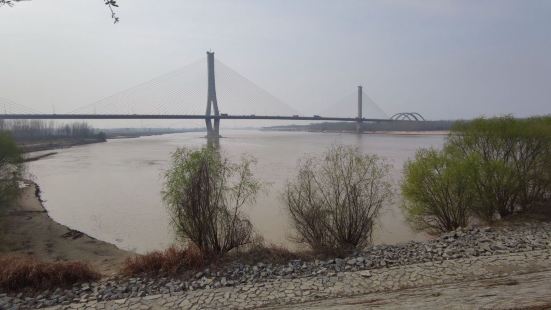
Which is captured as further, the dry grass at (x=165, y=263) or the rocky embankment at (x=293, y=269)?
the dry grass at (x=165, y=263)

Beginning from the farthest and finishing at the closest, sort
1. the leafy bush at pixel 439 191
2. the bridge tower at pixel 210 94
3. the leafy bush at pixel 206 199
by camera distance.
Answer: the bridge tower at pixel 210 94 < the leafy bush at pixel 439 191 < the leafy bush at pixel 206 199

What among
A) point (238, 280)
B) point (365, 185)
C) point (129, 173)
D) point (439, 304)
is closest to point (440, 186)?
point (365, 185)

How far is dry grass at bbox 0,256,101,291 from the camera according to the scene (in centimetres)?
559

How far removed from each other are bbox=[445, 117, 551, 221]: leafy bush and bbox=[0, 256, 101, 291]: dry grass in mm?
8937

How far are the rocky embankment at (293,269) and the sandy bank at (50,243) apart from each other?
178 centimetres

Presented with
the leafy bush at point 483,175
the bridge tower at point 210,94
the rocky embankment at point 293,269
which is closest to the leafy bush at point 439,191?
the leafy bush at point 483,175

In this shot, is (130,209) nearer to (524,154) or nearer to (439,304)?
(439,304)

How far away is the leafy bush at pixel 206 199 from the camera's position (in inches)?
272

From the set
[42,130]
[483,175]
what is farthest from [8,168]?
[42,130]

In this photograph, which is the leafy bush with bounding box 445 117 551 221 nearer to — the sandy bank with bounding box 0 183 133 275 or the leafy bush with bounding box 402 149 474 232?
the leafy bush with bounding box 402 149 474 232

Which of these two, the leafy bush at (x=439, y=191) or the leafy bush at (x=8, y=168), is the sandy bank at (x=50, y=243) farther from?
the leafy bush at (x=439, y=191)

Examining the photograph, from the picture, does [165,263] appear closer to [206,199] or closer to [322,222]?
[206,199]

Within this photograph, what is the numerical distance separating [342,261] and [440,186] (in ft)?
13.9

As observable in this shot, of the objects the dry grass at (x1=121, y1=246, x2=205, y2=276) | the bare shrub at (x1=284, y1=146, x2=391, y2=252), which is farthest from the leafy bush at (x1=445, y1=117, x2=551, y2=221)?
the dry grass at (x1=121, y1=246, x2=205, y2=276)
